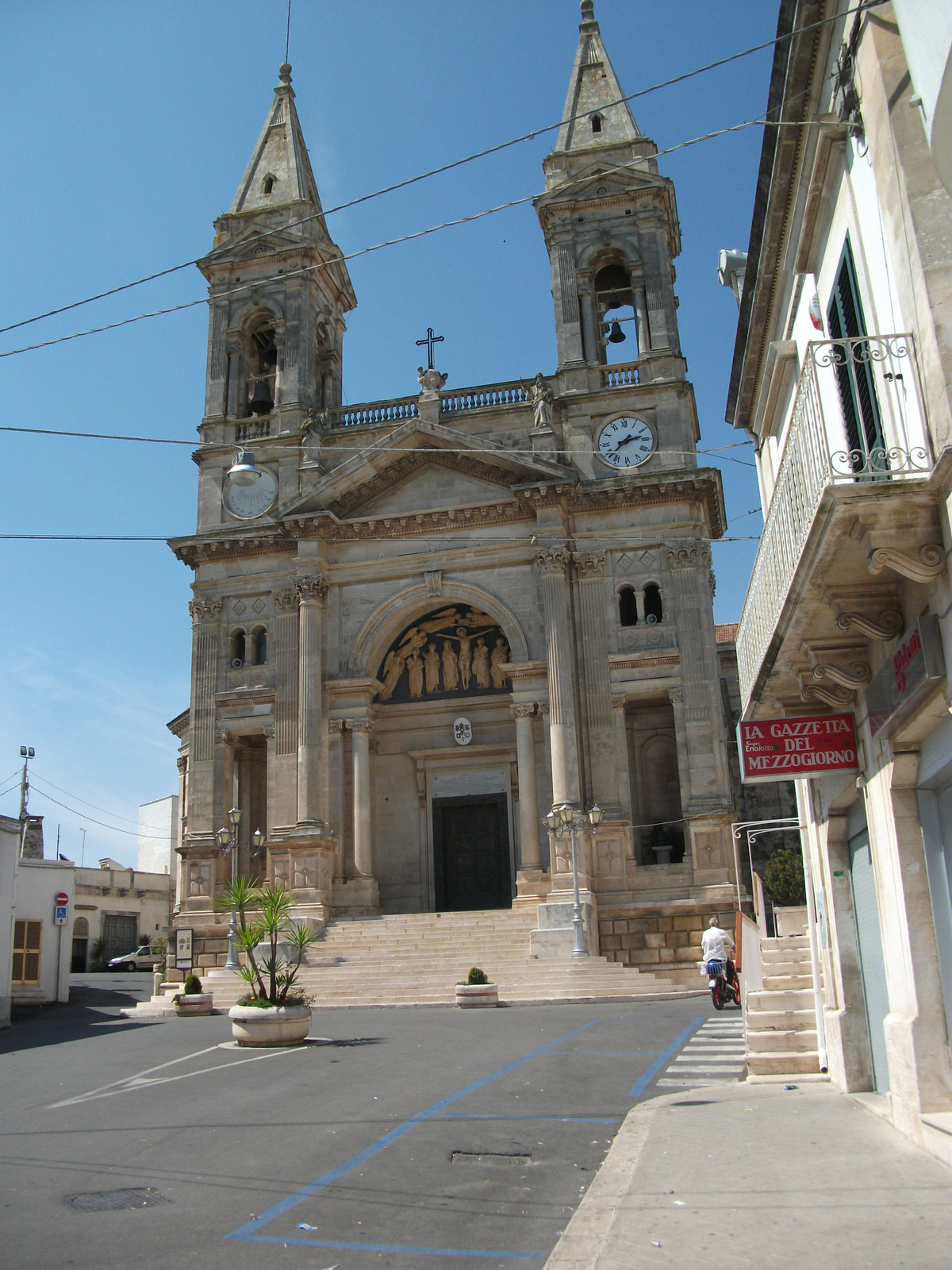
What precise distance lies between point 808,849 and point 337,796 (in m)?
19.3

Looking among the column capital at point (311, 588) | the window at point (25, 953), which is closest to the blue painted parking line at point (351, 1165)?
the column capital at point (311, 588)

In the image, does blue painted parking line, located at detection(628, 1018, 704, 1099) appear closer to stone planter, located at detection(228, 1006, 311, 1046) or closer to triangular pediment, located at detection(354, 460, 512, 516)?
stone planter, located at detection(228, 1006, 311, 1046)

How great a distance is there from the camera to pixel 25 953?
29078 millimetres

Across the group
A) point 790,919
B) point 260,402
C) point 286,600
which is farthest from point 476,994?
point 260,402

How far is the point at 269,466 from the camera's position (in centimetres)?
3300

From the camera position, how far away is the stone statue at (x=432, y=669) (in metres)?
31.7

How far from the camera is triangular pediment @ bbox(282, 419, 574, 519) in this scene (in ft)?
100

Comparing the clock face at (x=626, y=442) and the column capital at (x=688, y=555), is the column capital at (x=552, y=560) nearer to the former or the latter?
the column capital at (x=688, y=555)

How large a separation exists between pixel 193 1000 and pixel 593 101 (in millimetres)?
28522

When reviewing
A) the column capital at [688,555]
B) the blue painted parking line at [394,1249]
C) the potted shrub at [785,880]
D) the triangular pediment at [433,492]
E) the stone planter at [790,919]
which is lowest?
the blue painted parking line at [394,1249]

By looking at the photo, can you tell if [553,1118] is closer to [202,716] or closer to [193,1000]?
[193,1000]

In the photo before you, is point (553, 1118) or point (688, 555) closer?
point (553, 1118)

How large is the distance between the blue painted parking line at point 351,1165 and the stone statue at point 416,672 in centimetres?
1959

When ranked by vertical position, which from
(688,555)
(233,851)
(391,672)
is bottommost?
(233,851)
